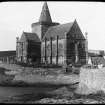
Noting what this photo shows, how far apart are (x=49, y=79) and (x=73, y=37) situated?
912 cm

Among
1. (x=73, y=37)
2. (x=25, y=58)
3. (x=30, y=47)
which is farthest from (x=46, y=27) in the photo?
(x=25, y=58)

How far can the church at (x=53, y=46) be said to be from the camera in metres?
16.4

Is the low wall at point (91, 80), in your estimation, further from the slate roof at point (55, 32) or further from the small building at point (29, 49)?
the slate roof at point (55, 32)

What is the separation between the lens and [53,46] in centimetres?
2047

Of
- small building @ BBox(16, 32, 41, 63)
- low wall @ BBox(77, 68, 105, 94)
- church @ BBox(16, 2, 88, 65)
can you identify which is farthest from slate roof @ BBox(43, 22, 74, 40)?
low wall @ BBox(77, 68, 105, 94)

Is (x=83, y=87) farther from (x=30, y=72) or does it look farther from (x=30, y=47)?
(x=30, y=47)

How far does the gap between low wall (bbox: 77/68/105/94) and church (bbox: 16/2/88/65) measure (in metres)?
3.99

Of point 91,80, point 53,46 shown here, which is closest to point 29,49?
point 53,46

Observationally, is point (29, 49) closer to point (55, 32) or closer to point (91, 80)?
point (55, 32)

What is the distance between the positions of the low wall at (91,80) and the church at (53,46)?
3.99m

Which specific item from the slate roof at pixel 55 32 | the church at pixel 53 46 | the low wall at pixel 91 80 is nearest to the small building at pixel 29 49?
the church at pixel 53 46

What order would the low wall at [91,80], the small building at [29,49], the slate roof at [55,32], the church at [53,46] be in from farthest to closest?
the slate roof at [55,32], the church at [53,46], the small building at [29,49], the low wall at [91,80]

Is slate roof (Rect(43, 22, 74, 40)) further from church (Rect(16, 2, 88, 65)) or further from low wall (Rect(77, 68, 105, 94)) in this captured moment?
low wall (Rect(77, 68, 105, 94))

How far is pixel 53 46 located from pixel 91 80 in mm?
10063
